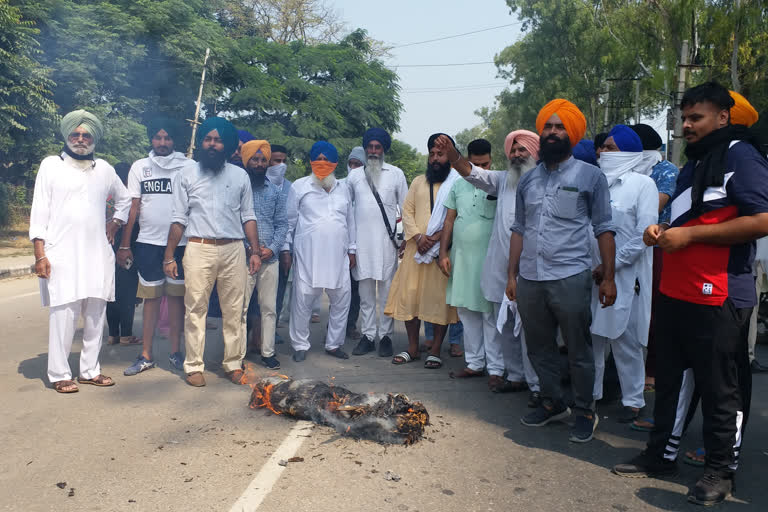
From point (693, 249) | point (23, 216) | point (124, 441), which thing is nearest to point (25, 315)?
point (124, 441)

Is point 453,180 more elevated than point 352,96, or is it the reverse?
point 352,96

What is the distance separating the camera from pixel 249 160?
269 inches

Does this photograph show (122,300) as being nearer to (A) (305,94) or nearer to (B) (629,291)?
(B) (629,291)

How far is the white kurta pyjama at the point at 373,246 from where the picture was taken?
286 inches

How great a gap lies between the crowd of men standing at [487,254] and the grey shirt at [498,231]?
2cm

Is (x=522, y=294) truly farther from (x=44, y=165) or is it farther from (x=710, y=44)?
(x=710, y=44)

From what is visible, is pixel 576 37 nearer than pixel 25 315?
No

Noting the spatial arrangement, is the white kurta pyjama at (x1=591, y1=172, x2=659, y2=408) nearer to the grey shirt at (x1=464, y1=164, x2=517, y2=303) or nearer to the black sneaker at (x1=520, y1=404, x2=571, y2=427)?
the black sneaker at (x1=520, y1=404, x2=571, y2=427)

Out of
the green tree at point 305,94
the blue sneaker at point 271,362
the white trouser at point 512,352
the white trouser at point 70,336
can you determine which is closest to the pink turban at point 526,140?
the white trouser at point 512,352

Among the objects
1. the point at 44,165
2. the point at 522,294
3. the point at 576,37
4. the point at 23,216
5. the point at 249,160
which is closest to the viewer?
the point at 522,294

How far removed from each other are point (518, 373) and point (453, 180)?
79.0 inches

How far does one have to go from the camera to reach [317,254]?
6.99 m

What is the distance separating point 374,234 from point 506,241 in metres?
1.85

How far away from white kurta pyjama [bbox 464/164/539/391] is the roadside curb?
442 inches
